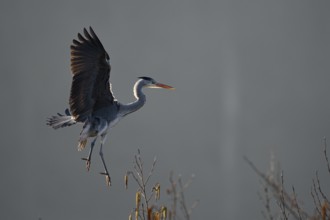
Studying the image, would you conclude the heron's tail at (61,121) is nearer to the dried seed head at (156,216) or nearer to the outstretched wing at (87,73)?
the outstretched wing at (87,73)

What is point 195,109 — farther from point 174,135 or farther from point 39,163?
point 39,163

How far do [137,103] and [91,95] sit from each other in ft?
2.37

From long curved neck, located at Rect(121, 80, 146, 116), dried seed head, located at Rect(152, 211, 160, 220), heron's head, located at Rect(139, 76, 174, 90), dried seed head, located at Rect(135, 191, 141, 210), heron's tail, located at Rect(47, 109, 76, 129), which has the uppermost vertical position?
heron's head, located at Rect(139, 76, 174, 90)

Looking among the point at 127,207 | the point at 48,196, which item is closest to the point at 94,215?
the point at 127,207

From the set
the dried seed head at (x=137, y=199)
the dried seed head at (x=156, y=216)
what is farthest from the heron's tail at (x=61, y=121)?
the dried seed head at (x=156, y=216)

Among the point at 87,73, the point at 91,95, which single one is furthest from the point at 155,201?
the point at 91,95

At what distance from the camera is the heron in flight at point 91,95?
263 inches

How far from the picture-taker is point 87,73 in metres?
6.78

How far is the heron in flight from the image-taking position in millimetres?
6691

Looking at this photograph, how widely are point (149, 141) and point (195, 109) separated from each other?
208 feet

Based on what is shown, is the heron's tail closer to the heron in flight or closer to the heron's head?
the heron in flight

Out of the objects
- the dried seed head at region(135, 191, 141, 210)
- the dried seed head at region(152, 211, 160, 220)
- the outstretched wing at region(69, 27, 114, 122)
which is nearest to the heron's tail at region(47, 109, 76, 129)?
the outstretched wing at region(69, 27, 114, 122)

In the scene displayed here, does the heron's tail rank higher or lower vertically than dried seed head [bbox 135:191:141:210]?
higher

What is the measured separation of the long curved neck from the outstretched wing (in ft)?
1.40
